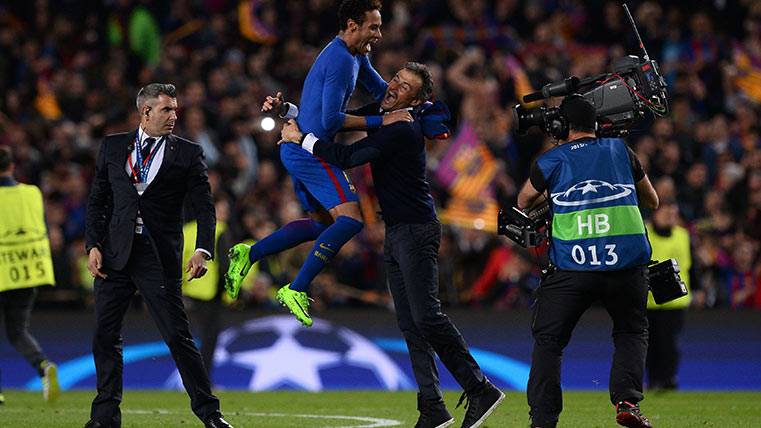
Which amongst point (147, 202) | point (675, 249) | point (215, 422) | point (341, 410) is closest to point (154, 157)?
point (147, 202)

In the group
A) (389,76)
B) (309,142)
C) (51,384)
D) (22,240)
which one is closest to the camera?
(309,142)

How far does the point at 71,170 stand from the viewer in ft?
58.1

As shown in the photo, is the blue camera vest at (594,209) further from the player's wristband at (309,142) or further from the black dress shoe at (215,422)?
the black dress shoe at (215,422)

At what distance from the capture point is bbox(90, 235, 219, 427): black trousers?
30.2 ft

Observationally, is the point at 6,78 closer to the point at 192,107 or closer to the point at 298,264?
the point at 192,107

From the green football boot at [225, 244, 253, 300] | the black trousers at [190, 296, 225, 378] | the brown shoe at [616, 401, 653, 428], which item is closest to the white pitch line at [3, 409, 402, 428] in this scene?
the green football boot at [225, 244, 253, 300]

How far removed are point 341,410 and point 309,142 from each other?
3.80 meters

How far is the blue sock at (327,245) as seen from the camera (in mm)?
9562

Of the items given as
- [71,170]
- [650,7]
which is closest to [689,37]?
[650,7]

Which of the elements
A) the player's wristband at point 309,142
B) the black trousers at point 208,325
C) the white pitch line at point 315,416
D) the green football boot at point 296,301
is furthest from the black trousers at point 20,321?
the player's wristband at point 309,142

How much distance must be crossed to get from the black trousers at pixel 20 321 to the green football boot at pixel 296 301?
4.69 metres

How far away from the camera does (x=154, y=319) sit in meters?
9.32

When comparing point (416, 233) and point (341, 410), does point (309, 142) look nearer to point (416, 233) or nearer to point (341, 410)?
point (416, 233)

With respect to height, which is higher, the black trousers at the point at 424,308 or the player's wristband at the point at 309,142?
the player's wristband at the point at 309,142
